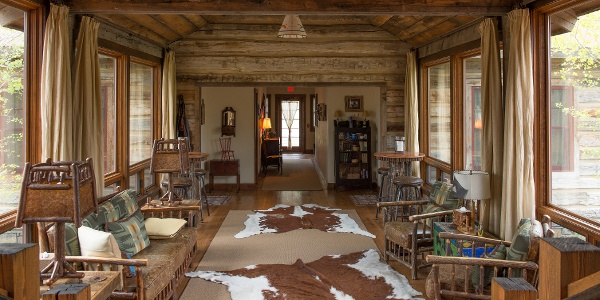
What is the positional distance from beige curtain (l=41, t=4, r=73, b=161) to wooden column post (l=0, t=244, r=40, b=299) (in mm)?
3816

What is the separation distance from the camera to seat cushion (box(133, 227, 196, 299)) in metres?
4.04

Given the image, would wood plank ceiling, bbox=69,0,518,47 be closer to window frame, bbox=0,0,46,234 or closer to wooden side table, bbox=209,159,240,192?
window frame, bbox=0,0,46,234

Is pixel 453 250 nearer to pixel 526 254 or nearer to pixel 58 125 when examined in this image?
pixel 526 254

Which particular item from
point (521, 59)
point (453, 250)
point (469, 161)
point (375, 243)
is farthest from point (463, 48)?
point (453, 250)

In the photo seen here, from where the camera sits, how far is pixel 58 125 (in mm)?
5074

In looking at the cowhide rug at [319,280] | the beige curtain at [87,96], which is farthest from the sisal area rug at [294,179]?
the beige curtain at [87,96]

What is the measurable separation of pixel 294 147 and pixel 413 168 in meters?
13.1

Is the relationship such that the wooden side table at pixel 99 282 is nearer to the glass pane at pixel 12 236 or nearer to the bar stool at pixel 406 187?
the glass pane at pixel 12 236

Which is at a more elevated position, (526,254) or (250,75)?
(250,75)

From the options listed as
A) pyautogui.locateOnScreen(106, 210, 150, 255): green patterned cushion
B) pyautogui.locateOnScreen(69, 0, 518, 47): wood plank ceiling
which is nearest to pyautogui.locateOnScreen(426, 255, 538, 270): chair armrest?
→ pyautogui.locateOnScreen(106, 210, 150, 255): green patterned cushion

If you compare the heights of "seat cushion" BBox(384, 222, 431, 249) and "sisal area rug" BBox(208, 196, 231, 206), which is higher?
"seat cushion" BBox(384, 222, 431, 249)

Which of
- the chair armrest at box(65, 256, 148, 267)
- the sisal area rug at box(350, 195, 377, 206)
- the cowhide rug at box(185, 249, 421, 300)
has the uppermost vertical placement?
the chair armrest at box(65, 256, 148, 267)

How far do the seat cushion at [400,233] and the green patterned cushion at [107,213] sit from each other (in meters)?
2.74

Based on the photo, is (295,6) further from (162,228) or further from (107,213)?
(107,213)
